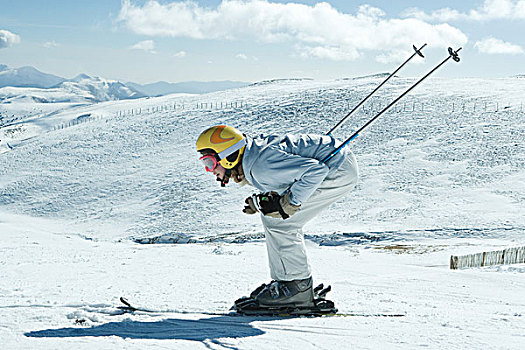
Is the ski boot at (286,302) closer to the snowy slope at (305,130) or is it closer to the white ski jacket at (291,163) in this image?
the white ski jacket at (291,163)

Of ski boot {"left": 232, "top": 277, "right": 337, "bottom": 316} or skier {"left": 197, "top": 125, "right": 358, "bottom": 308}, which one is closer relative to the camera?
skier {"left": 197, "top": 125, "right": 358, "bottom": 308}

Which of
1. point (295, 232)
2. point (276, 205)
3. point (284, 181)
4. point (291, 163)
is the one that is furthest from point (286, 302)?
point (291, 163)

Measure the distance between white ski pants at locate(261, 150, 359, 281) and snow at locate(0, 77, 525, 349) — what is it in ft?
1.68

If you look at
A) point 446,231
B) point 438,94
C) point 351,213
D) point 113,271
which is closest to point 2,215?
point 351,213

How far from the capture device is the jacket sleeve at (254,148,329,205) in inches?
148

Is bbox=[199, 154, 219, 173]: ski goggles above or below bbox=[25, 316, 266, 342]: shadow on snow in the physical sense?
above

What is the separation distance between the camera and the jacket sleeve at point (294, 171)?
3768 mm

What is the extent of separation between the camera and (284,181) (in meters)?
3.88

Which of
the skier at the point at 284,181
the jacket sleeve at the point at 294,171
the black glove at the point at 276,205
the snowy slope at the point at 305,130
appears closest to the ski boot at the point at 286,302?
the skier at the point at 284,181

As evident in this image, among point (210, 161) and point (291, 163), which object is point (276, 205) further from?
point (210, 161)

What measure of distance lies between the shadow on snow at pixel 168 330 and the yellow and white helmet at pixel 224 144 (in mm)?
1271

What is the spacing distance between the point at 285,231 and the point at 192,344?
138cm

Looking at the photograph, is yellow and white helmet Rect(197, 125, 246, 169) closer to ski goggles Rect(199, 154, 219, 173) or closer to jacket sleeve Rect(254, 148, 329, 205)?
ski goggles Rect(199, 154, 219, 173)

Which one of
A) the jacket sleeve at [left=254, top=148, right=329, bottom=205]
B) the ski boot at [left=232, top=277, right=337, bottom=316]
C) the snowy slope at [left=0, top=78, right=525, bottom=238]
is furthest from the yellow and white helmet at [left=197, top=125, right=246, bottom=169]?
the snowy slope at [left=0, top=78, right=525, bottom=238]
